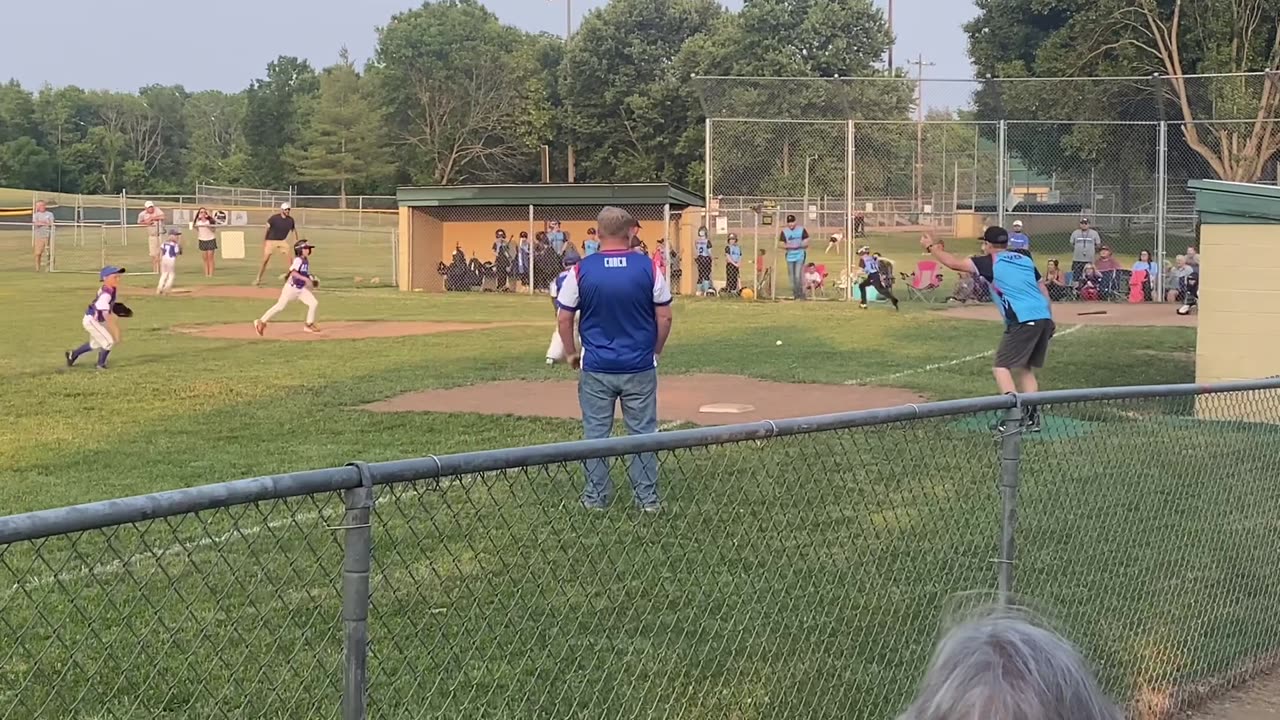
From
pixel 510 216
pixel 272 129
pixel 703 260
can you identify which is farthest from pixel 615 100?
pixel 703 260

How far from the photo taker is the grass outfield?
15.4 ft

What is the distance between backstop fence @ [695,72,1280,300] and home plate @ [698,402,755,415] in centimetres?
1646

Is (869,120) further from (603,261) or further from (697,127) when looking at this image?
(697,127)

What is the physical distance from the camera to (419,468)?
116 inches

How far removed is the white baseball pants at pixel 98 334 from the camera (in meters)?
14.9

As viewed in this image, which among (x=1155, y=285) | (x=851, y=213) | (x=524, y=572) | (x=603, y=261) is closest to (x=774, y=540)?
(x=524, y=572)

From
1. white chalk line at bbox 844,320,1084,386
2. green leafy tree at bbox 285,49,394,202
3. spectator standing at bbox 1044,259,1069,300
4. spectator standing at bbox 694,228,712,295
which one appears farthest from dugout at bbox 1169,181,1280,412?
green leafy tree at bbox 285,49,394,202

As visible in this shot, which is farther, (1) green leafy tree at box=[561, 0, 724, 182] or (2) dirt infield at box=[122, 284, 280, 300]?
(1) green leafy tree at box=[561, 0, 724, 182]

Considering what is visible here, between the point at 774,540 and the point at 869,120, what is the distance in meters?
23.9

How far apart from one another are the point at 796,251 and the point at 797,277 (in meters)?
0.68

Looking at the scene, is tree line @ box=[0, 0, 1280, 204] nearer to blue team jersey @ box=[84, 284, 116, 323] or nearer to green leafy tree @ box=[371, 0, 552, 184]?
green leafy tree @ box=[371, 0, 552, 184]

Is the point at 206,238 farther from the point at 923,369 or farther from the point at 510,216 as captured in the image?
the point at 923,369

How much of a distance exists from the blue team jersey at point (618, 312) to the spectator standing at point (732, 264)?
22.8m

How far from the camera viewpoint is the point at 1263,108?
28391 mm
